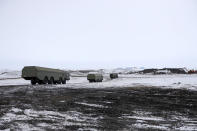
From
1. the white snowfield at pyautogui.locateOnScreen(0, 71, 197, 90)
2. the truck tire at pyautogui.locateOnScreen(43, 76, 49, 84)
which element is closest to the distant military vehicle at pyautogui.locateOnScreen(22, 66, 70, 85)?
the truck tire at pyautogui.locateOnScreen(43, 76, 49, 84)

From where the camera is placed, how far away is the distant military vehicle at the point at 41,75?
3092 centimetres

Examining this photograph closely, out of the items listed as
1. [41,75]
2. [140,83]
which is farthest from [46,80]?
[140,83]

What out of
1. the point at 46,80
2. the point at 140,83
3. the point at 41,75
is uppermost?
the point at 41,75

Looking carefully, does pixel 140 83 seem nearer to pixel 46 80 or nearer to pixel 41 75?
pixel 46 80

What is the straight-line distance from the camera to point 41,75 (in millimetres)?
31828

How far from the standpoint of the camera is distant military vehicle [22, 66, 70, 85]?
1217 inches

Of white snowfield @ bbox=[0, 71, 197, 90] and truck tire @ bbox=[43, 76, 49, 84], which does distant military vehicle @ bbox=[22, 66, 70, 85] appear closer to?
truck tire @ bbox=[43, 76, 49, 84]

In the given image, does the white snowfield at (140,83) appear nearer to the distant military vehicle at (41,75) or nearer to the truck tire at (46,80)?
the distant military vehicle at (41,75)

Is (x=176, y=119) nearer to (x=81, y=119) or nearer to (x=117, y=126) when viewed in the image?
(x=117, y=126)

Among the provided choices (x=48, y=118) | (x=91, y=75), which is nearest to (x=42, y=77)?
(x=91, y=75)

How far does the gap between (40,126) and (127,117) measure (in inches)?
126

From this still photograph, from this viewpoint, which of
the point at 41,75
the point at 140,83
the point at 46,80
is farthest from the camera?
the point at 140,83

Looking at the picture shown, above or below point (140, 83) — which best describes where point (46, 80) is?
above

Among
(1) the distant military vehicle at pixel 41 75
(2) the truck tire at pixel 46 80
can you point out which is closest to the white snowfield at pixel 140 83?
Answer: (1) the distant military vehicle at pixel 41 75
